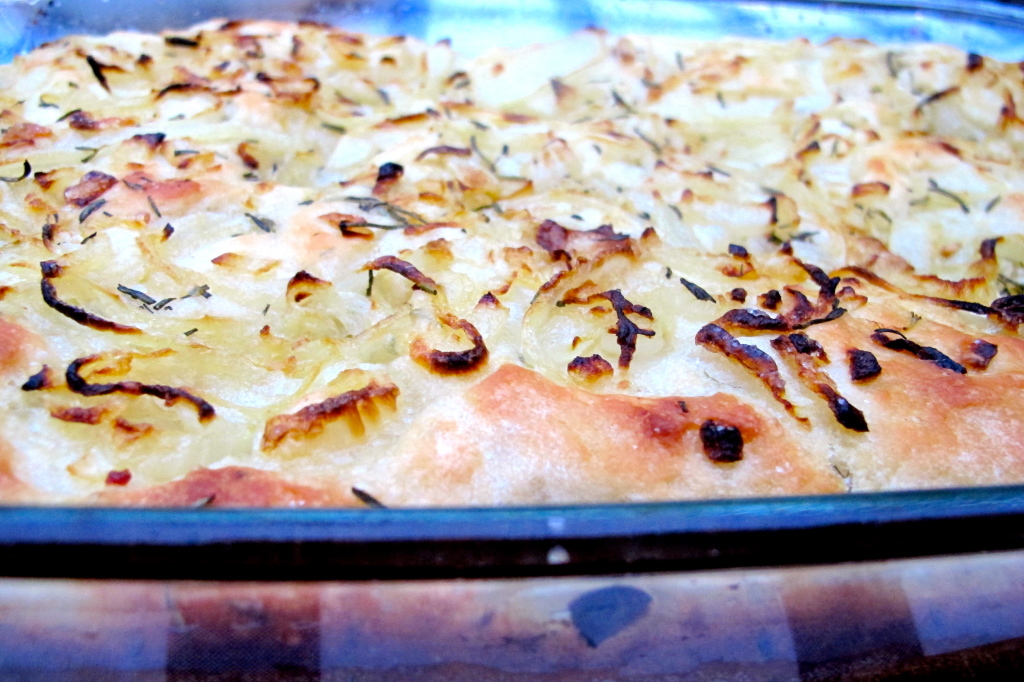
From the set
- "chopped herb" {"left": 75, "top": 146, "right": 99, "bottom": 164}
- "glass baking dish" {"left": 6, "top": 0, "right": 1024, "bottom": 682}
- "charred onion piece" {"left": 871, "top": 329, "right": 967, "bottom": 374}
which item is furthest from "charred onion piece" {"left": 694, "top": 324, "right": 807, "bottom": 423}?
"chopped herb" {"left": 75, "top": 146, "right": 99, "bottom": 164}

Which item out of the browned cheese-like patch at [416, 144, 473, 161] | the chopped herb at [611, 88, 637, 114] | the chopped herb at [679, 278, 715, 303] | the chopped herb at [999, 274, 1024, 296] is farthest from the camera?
the chopped herb at [611, 88, 637, 114]

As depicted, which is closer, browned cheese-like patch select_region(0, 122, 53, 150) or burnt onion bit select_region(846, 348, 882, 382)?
burnt onion bit select_region(846, 348, 882, 382)

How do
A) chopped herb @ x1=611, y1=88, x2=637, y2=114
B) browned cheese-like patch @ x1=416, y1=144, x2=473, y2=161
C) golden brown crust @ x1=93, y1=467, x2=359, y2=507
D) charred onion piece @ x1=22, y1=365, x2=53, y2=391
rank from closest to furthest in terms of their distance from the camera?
golden brown crust @ x1=93, y1=467, x2=359, y2=507, charred onion piece @ x1=22, y1=365, x2=53, y2=391, browned cheese-like patch @ x1=416, y1=144, x2=473, y2=161, chopped herb @ x1=611, y1=88, x2=637, y2=114

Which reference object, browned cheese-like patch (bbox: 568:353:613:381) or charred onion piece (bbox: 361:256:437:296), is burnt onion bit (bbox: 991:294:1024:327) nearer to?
browned cheese-like patch (bbox: 568:353:613:381)

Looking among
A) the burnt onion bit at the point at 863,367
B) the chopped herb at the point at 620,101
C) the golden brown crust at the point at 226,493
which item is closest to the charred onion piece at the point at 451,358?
the golden brown crust at the point at 226,493

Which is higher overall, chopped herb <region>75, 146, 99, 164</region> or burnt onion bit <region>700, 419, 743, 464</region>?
chopped herb <region>75, 146, 99, 164</region>

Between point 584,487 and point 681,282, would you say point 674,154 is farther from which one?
point 584,487
